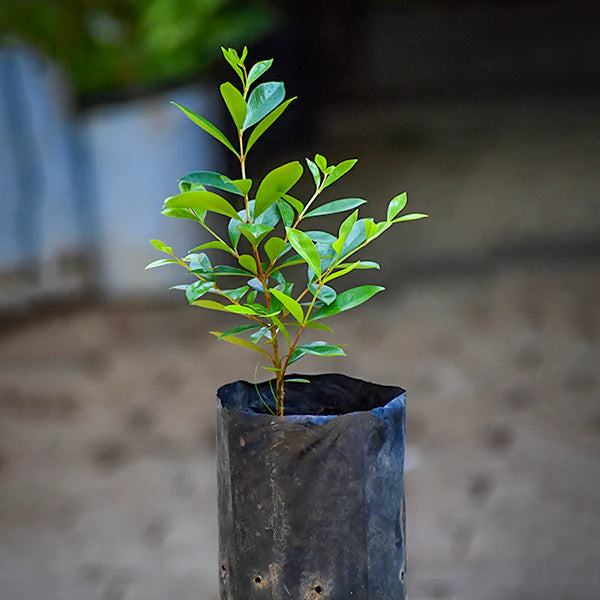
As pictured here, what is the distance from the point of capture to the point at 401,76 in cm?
591

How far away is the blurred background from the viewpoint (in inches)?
67.5

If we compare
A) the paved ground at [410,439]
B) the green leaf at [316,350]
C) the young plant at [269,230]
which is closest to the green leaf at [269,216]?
the young plant at [269,230]

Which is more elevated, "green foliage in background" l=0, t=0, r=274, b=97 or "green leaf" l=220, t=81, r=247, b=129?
"green foliage in background" l=0, t=0, r=274, b=97

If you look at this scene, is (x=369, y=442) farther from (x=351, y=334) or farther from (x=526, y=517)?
(x=351, y=334)

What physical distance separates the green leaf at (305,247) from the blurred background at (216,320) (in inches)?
35.4

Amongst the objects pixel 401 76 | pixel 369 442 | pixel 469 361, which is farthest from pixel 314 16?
pixel 369 442

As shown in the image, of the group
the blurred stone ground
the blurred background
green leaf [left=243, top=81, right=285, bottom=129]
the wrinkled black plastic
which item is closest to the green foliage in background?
the blurred background

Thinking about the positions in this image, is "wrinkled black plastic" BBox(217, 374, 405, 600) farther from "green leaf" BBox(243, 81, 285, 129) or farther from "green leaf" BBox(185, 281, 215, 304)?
"green leaf" BBox(243, 81, 285, 129)

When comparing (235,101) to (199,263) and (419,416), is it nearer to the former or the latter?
(199,263)

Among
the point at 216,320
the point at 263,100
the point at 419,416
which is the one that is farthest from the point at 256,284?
the point at 216,320

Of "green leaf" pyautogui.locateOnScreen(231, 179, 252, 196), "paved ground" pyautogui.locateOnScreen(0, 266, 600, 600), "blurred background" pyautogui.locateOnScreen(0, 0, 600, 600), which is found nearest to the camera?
"green leaf" pyautogui.locateOnScreen(231, 179, 252, 196)

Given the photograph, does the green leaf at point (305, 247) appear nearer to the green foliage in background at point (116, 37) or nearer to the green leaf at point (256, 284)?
the green leaf at point (256, 284)

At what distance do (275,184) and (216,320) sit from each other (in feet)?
7.62

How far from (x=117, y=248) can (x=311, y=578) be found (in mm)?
2550
